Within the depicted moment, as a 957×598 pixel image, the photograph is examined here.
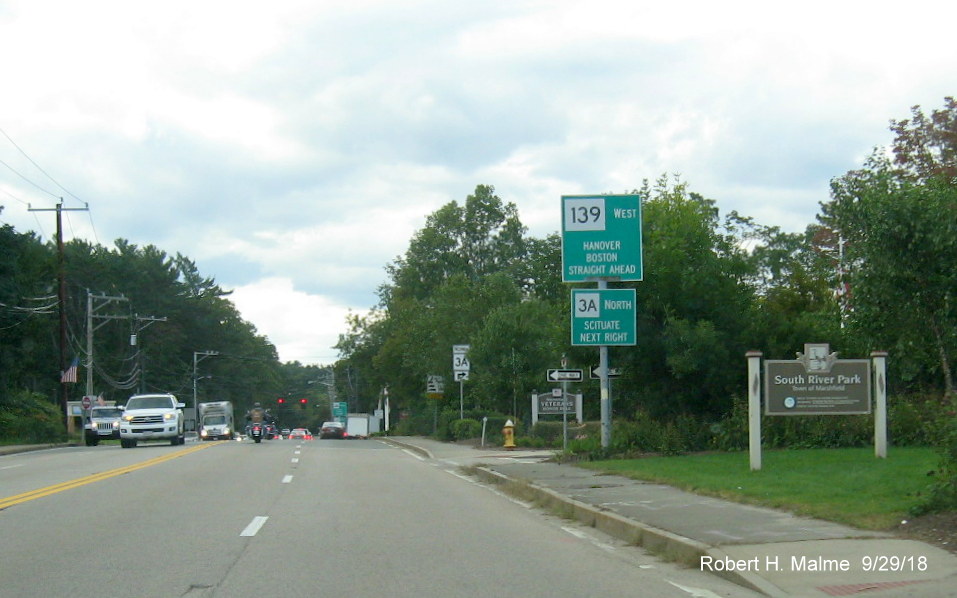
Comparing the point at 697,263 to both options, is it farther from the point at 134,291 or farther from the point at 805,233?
the point at 134,291

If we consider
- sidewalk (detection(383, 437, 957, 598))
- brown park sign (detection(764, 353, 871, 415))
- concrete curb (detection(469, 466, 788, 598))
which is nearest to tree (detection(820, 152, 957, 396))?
brown park sign (detection(764, 353, 871, 415))

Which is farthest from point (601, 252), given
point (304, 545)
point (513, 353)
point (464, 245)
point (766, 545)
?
point (464, 245)

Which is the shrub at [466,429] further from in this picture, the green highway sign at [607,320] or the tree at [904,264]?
the tree at [904,264]

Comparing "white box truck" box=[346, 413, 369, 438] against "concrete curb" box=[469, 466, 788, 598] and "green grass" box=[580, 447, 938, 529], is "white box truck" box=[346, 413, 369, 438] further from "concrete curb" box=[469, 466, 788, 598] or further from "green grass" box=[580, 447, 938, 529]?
"concrete curb" box=[469, 466, 788, 598]

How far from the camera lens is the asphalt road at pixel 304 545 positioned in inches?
337

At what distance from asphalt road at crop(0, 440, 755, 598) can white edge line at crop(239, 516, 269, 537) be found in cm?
1

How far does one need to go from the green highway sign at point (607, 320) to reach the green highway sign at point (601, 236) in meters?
0.42

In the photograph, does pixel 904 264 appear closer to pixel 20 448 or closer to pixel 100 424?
pixel 20 448

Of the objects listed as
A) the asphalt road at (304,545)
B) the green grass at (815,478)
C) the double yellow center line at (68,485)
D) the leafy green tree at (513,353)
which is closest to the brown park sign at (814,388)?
the green grass at (815,478)

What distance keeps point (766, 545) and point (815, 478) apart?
562 centimetres

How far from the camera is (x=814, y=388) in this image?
1788 centimetres

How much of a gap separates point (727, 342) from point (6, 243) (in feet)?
140

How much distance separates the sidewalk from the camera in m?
7.87

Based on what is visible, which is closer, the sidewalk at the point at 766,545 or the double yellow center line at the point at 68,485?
the sidewalk at the point at 766,545
